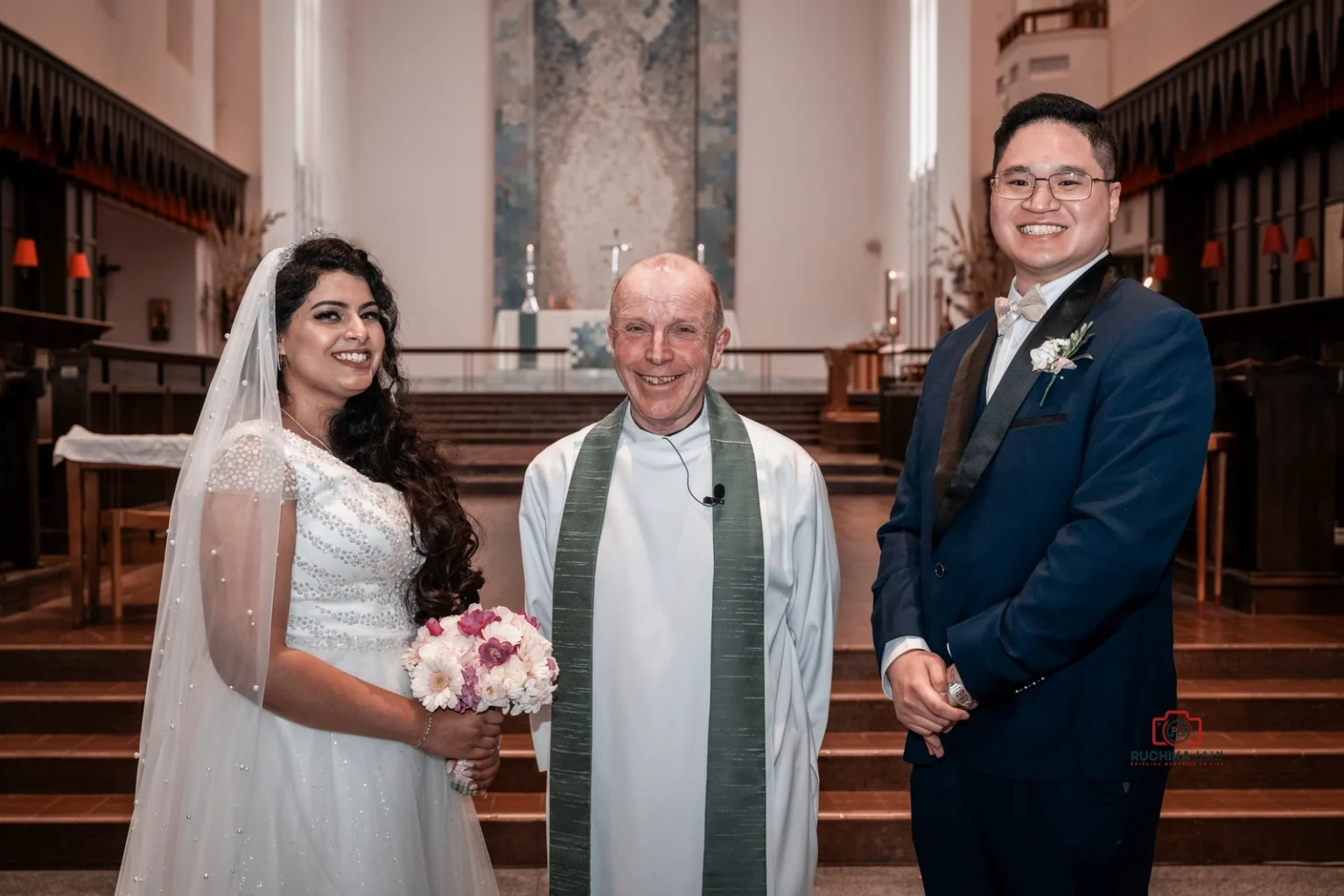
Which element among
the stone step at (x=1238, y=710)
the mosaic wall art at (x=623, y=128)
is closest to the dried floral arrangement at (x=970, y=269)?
the mosaic wall art at (x=623, y=128)

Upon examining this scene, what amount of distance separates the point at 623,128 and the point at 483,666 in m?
Result: 17.4

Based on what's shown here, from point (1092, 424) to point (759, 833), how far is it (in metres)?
1.03

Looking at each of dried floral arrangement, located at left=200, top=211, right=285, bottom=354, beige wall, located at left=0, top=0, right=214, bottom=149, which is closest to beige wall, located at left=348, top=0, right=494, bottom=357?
beige wall, located at left=0, top=0, right=214, bottom=149

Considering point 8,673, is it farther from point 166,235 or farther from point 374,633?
point 166,235

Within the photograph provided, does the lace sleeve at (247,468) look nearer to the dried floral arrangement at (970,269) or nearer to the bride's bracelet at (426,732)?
the bride's bracelet at (426,732)

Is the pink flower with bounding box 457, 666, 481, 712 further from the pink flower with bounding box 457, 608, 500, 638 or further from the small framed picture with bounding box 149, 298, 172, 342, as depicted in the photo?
the small framed picture with bounding box 149, 298, 172, 342

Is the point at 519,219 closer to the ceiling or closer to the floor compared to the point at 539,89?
closer to the floor

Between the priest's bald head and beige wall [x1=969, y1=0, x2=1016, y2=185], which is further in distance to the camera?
beige wall [x1=969, y1=0, x2=1016, y2=185]

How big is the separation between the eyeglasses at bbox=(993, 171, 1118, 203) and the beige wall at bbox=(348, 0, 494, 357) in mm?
16793

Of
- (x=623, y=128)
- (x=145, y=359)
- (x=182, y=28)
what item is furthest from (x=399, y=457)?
(x=623, y=128)

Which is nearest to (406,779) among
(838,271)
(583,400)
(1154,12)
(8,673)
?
(8,673)

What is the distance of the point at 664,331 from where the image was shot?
7.18 ft

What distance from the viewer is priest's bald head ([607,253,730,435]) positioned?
2191 millimetres

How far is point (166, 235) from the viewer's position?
16.0 meters
